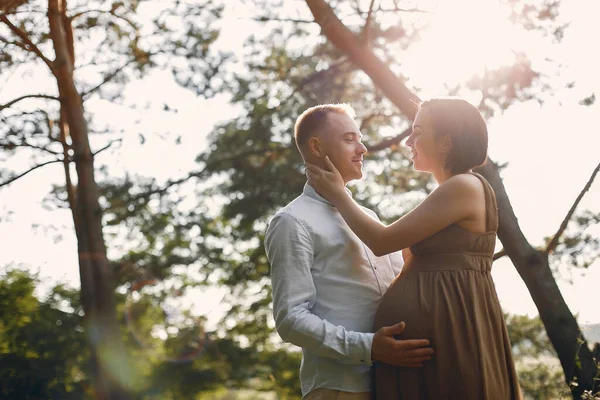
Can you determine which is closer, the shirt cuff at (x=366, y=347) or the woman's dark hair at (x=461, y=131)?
the shirt cuff at (x=366, y=347)

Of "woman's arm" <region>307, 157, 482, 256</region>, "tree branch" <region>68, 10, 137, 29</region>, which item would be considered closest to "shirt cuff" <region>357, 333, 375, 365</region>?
"woman's arm" <region>307, 157, 482, 256</region>

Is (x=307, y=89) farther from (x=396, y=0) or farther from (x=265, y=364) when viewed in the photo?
(x=265, y=364)

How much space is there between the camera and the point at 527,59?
24.6 ft

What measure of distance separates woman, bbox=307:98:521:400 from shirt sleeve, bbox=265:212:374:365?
162 millimetres

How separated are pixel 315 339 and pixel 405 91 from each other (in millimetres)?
3215

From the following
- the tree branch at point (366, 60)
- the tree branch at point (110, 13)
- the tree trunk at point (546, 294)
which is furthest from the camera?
the tree branch at point (110, 13)

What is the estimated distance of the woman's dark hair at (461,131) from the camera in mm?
2648

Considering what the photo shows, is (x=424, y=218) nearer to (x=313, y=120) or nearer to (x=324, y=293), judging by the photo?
(x=324, y=293)

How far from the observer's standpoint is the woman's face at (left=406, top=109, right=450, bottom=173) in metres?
2.69

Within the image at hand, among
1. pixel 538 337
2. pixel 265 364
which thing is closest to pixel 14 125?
pixel 538 337

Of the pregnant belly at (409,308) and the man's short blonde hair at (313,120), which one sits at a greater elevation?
the man's short blonde hair at (313,120)

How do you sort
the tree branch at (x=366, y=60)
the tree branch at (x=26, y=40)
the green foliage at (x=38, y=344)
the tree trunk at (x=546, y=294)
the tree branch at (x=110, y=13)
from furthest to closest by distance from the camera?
the green foliage at (x=38, y=344) → the tree branch at (x=110, y=13) → the tree branch at (x=26, y=40) → the tree branch at (x=366, y=60) → the tree trunk at (x=546, y=294)

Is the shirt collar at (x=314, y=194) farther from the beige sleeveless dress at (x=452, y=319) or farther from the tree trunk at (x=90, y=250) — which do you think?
the tree trunk at (x=90, y=250)

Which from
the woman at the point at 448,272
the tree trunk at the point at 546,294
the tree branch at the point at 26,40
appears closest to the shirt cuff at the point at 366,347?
the woman at the point at 448,272
